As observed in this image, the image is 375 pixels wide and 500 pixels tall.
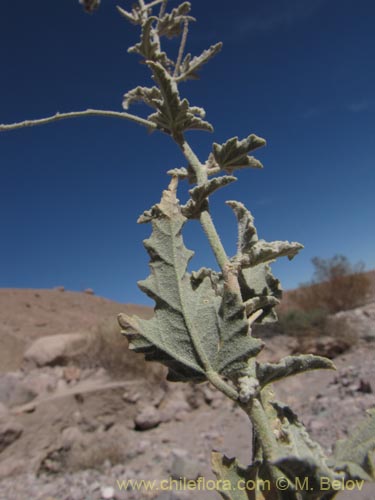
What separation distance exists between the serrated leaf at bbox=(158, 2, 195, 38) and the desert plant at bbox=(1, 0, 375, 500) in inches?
21.4

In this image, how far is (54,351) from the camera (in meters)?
10.5

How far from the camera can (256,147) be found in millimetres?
1364

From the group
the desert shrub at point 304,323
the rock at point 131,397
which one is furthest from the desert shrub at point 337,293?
the rock at point 131,397

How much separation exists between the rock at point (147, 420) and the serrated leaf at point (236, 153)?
633 cm

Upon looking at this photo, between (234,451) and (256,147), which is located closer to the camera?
(256,147)

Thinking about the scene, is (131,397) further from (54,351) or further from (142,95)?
(142,95)

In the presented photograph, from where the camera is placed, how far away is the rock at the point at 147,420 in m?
6.88

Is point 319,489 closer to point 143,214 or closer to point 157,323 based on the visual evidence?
point 157,323

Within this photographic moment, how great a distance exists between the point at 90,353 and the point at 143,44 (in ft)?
30.5

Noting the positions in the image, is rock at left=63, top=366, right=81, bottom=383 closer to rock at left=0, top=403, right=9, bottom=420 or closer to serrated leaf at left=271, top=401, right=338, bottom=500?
rock at left=0, top=403, right=9, bottom=420

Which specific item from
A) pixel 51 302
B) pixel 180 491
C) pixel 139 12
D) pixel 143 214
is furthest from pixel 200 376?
pixel 51 302

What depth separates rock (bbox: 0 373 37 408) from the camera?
8.09 m

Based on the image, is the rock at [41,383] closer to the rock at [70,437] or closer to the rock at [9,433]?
the rock at [9,433]

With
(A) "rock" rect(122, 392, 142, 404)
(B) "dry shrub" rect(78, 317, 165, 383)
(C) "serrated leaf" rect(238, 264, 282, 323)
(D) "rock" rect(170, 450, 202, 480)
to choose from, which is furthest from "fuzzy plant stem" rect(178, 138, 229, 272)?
(A) "rock" rect(122, 392, 142, 404)
